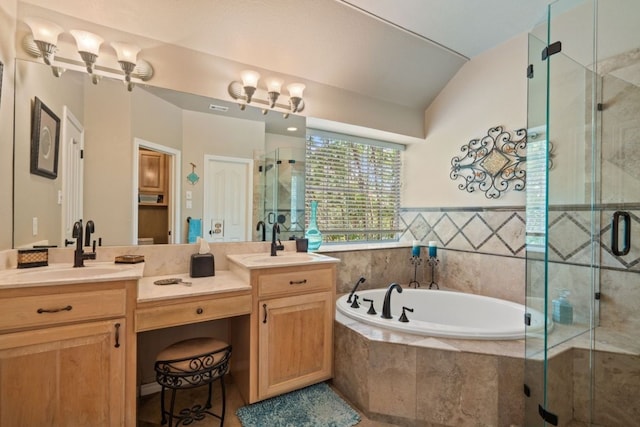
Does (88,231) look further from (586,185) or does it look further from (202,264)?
(586,185)

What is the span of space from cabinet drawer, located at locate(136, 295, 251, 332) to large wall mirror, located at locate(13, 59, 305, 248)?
644 millimetres

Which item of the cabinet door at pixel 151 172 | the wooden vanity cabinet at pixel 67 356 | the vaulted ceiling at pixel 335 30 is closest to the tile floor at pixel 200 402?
the wooden vanity cabinet at pixel 67 356

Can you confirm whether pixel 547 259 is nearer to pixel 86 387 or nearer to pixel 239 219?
pixel 239 219

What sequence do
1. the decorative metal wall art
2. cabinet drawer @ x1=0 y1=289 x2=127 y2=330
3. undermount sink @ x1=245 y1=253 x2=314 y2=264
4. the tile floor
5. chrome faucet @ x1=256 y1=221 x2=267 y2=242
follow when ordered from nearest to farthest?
cabinet drawer @ x1=0 y1=289 x2=127 y2=330
the tile floor
undermount sink @ x1=245 y1=253 x2=314 y2=264
chrome faucet @ x1=256 y1=221 x2=267 y2=242
the decorative metal wall art

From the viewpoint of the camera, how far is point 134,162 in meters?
1.92

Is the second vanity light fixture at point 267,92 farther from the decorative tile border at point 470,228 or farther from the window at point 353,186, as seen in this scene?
the decorative tile border at point 470,228

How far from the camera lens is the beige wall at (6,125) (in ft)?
4.88

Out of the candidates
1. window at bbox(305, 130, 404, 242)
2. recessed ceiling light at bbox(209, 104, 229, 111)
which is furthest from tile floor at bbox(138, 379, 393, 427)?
recessed ceiling light at bbox(209, 104, 229, 111)

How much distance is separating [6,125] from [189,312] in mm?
1394

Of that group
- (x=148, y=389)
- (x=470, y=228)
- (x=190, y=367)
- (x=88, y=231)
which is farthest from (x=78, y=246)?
(x=470, y=228)

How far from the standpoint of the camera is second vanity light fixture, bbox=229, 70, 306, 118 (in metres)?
2.22

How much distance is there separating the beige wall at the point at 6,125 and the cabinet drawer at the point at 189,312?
2.80 ft

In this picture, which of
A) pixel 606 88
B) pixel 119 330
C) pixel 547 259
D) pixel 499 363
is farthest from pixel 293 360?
pixel 606 88

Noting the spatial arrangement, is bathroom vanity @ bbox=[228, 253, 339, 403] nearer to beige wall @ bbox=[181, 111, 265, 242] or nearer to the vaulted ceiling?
beige wall @ bbox=[181, 111, 265, 242]
